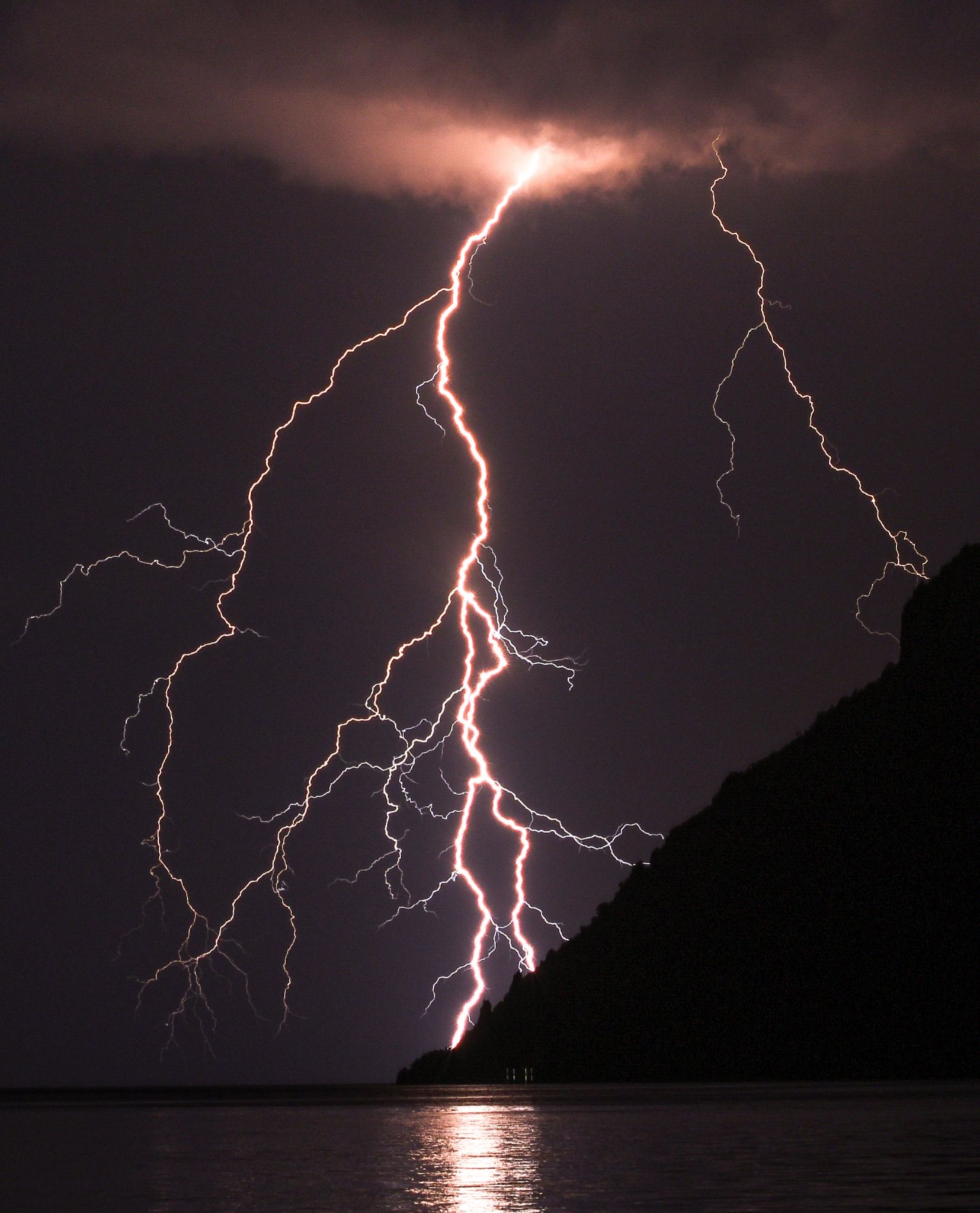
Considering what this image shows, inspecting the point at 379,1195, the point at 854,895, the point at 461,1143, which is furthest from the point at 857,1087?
the point at 379,1195

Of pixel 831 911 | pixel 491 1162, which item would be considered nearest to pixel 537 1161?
pixel 491 1162

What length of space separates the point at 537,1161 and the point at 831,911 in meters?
38.1

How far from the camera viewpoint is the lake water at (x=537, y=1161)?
33.6 ft

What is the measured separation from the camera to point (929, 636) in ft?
192

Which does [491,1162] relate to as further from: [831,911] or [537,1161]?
[831,911]

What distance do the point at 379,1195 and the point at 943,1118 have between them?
40.2ft

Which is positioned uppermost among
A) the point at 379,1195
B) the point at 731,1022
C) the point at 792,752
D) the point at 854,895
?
the point at 792,752

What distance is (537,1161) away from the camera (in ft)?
48.9

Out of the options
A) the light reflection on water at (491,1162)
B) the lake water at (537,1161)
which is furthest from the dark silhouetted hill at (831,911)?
the light reflection on water at (491,1162)

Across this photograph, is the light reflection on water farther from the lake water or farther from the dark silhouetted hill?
the dark silhouetted hill

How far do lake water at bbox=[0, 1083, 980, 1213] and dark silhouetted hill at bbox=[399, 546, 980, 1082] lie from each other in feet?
54.5

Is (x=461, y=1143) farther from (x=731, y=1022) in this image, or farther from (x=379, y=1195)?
(x=731, y=1022)

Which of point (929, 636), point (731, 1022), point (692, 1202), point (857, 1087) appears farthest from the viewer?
point (929, 636)

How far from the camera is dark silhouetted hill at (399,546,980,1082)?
48.2 m
